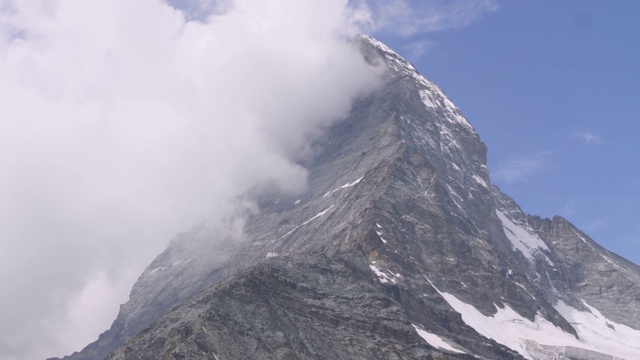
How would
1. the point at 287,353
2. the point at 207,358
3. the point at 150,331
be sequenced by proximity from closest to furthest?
the point at 207,358, the point at 287,353, the point at 150,331

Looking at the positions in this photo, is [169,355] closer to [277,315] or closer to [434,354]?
[277,315]

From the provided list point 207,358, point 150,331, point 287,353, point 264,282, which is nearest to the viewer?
point 207,358

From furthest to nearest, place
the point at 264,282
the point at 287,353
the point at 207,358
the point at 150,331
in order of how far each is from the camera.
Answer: the point at 264,282 < the point at 150,331 < the point at 287,353 < the point at 207,358

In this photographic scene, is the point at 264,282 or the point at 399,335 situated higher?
the point at 264,282

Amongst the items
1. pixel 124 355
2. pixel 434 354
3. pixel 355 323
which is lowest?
pixel 434 354

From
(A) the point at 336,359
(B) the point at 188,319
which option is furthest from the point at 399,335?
(B) the point at 188,319

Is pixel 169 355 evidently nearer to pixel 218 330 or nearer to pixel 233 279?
pixel 218 330

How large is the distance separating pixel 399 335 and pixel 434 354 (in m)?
13.7

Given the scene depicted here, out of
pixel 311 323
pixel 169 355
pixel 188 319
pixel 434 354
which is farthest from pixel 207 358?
pixel 434 354

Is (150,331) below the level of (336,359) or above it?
above

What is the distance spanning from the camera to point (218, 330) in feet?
539

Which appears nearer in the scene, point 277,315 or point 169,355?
point 169,355

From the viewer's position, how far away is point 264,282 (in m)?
192

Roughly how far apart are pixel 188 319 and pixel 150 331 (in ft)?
34.8
